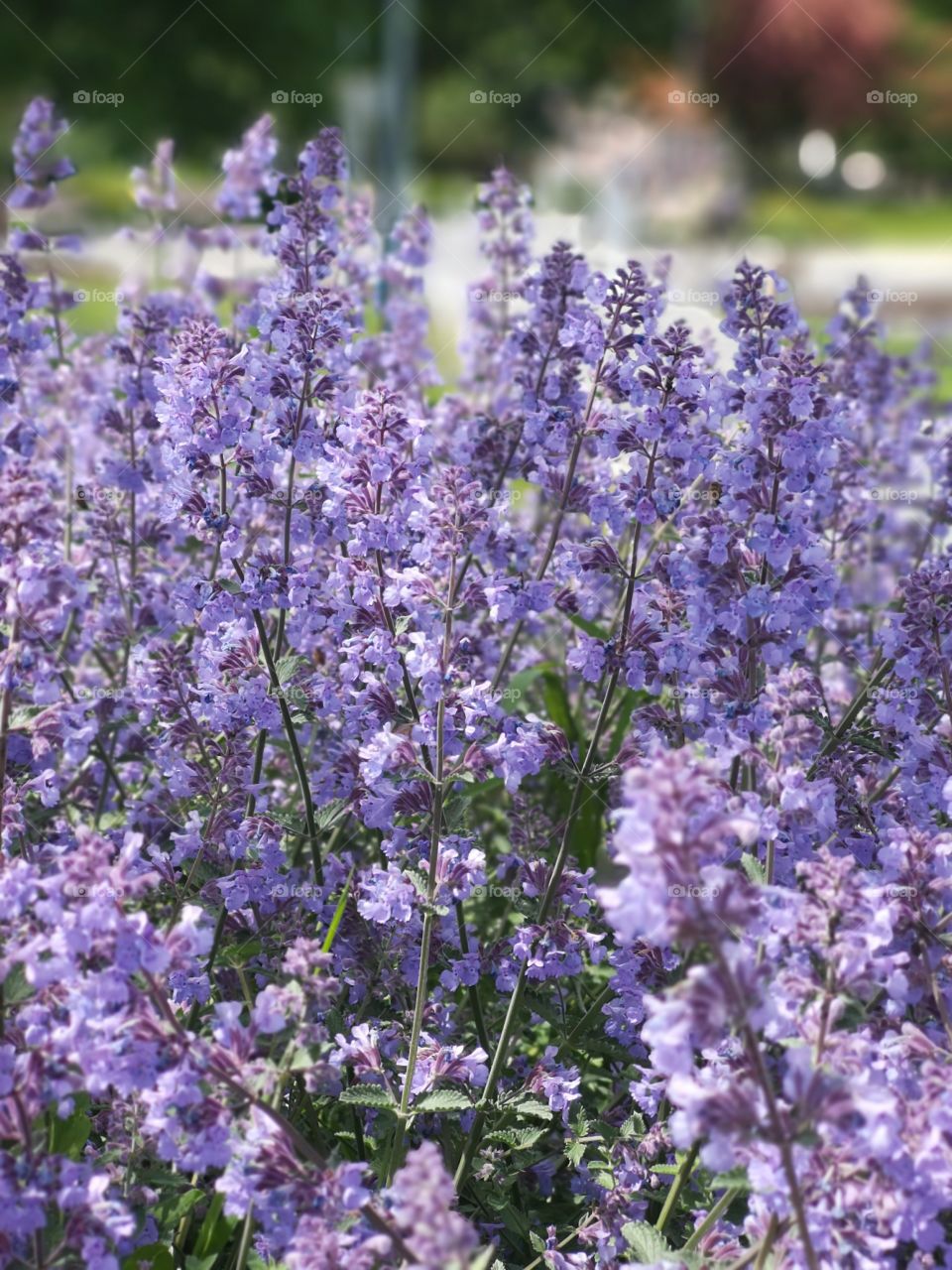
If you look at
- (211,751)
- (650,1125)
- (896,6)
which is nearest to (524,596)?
(211,751)

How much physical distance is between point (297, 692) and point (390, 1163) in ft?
2.89

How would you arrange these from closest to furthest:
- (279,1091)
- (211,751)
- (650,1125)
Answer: (279,1091)
(650,1125)
(211,751)

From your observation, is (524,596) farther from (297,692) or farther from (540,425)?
(297,692)

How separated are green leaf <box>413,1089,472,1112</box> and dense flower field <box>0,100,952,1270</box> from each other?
0.05ft

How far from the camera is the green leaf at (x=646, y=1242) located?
2266 mm

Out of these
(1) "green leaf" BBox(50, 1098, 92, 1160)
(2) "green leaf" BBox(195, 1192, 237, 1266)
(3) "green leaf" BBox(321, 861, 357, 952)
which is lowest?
(2) "green leaf" BBox(195, 1192, 237, 1266)

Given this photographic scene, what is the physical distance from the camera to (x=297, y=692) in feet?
9.41

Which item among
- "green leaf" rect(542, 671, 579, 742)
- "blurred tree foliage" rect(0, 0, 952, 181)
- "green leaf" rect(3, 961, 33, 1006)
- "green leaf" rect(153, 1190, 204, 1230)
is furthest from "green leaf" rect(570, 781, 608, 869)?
"blurred tree foliage" rect(0, 0, 952, 181)

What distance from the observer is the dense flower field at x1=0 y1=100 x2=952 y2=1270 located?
2.03 metres

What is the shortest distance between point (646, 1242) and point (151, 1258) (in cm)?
80

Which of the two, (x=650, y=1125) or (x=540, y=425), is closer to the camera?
(x=650, y=1125)

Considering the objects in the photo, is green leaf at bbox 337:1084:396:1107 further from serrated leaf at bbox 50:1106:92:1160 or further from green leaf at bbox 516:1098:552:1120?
serrated leaf at bbox 50:1106:92:1160

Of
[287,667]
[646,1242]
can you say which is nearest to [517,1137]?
[646,1242]

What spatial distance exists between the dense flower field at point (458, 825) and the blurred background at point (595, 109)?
908cm
